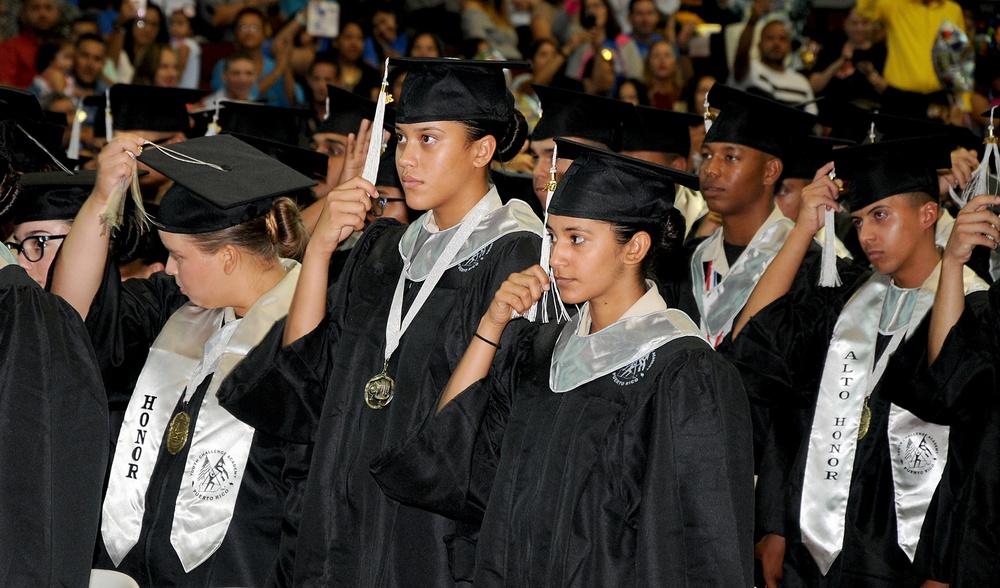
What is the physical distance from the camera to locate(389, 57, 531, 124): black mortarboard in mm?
3301

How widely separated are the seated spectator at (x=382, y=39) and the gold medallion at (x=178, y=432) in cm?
744

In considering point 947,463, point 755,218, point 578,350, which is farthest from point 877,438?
point 578,350

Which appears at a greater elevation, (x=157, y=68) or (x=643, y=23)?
(x=643, y=23)

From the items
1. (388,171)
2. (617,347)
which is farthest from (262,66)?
(617,347)

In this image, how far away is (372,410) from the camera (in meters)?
3.30

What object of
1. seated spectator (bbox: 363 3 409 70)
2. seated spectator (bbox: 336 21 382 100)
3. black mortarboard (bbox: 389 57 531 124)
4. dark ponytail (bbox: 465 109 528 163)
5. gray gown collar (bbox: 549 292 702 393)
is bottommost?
gray gown collar (bbox: 549 292 702 393)

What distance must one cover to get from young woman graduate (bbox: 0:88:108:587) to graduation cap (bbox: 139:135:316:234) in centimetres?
79

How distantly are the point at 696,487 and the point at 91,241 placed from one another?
2.12 meters

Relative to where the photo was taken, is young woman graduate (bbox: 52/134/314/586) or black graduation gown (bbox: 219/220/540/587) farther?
young woman graduate (bbox: 52/134/314/586)

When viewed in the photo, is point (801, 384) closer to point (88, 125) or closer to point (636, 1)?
point (88, 125)

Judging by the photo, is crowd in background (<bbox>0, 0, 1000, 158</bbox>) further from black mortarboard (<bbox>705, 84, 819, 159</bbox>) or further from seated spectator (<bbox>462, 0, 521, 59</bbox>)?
black mortarboard (<bbox>705, 84, 819, 159</bbox>)

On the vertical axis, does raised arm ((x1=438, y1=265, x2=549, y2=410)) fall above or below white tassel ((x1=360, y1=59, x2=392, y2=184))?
below

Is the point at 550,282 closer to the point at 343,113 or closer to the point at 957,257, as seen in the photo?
the point at 957,257

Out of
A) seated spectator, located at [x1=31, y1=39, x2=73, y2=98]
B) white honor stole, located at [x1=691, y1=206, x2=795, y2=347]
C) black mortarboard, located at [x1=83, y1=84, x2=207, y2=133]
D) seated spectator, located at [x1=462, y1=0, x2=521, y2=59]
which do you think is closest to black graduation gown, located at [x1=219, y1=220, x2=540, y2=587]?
white honor stole, located at [x1=691, y1=206, x2=795, y2=347]
